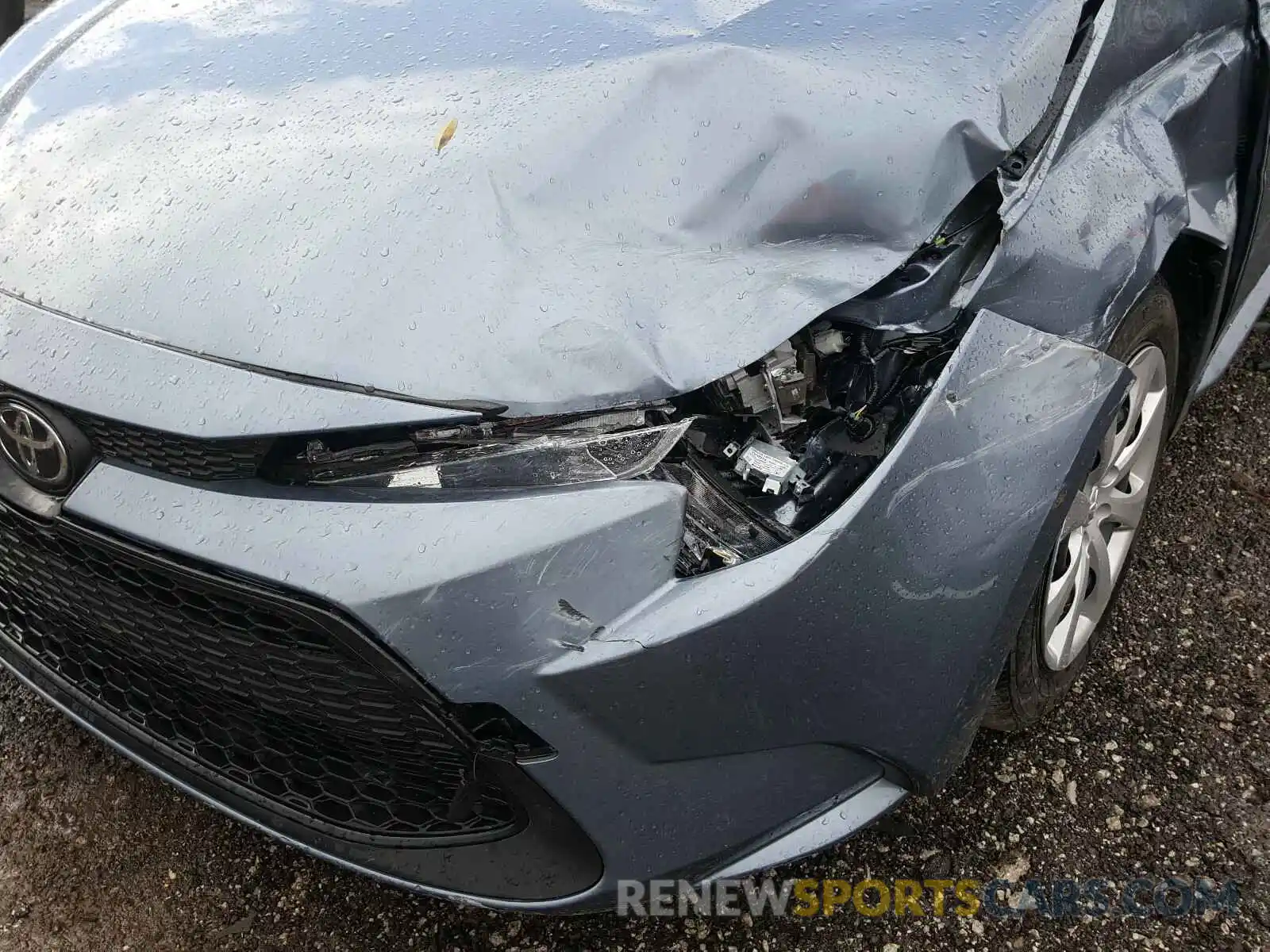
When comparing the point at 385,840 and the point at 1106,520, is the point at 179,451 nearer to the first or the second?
the point at 385,840

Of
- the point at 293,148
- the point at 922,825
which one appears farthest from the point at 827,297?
the point at 922,825

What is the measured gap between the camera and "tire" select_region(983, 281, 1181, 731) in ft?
5.75

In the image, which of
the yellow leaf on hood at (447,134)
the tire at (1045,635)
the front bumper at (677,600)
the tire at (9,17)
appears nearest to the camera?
the front bumper at (677,600)

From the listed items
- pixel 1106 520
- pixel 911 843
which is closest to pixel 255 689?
pixel 911 843

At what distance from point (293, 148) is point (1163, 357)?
1616 mm

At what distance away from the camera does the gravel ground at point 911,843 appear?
182 cm

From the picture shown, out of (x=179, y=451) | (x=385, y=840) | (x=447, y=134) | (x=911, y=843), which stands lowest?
(x=911, y=843)

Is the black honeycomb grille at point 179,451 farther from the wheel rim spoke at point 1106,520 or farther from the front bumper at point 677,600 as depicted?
the wheel rim spoke at point 1106,520

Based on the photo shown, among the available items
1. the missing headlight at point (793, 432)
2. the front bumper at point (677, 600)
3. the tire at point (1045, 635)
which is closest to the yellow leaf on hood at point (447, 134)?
the front bumper at point (677, 600)

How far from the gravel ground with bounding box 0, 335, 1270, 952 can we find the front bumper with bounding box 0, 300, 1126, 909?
1.18 ft

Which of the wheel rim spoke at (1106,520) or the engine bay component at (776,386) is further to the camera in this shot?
the wheel rim spoke at (1106,520)

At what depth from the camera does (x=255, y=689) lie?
147 cm

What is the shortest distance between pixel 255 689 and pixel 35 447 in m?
0.46

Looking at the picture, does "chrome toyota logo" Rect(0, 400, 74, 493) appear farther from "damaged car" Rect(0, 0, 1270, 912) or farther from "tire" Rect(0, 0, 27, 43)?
"tire" Rect(0, 0, 27, 43)
